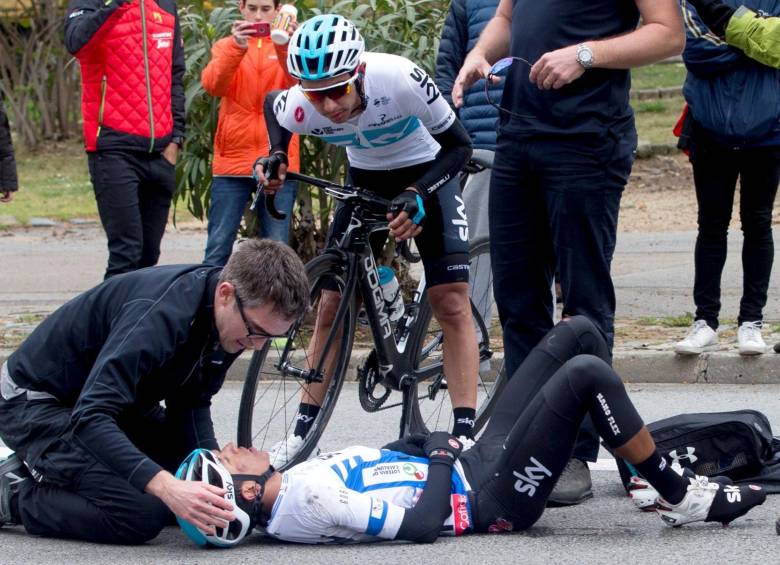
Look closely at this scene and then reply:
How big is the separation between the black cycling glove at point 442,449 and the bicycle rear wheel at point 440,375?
130 cm

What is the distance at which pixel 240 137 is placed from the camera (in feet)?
27.5

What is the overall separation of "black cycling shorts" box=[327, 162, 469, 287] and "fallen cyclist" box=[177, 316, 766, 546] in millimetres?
1187

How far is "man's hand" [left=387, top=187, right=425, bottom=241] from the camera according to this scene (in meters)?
5.61

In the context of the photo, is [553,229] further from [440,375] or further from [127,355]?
[127,355]

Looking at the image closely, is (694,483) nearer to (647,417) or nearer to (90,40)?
(647,417)

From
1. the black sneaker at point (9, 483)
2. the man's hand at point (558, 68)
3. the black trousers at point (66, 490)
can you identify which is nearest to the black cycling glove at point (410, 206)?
the man's hand at point (558, 68)

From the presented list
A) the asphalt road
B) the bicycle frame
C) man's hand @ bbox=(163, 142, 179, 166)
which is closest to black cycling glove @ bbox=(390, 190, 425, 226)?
the bicycle frame

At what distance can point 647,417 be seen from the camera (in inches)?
277

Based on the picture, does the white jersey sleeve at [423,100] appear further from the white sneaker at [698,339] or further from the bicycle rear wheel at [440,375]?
the white sneaker at [698,339]

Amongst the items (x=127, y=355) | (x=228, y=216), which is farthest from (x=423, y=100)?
(x=228, y=216)

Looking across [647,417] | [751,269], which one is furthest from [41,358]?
[751,269]

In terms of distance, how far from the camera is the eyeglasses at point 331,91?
5.51 meters

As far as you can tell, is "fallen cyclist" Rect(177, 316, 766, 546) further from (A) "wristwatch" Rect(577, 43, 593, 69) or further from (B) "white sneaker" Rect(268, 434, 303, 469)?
(A) "wristwatch" Rect(577, 43, 593, 69)

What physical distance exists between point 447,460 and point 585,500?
841 mm
